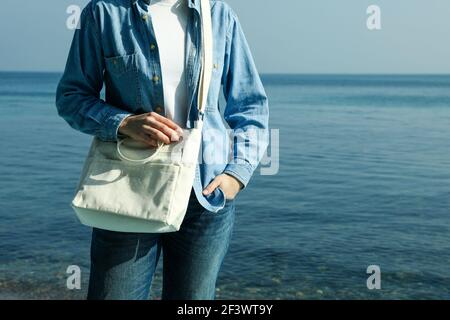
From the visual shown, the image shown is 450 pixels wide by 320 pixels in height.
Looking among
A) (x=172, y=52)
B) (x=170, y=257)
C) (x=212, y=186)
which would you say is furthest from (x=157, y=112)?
(x=170, y=257)

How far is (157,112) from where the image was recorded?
2.07 m

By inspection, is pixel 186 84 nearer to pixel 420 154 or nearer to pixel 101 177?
pixel 101 177

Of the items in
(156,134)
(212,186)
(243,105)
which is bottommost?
(212,186)

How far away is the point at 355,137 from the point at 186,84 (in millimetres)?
16914

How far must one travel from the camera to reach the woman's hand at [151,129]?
1.96m

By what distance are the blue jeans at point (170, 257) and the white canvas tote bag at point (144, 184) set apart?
0.10 meters

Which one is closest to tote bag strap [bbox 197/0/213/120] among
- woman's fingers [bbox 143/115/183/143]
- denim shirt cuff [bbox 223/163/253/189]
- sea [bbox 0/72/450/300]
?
woman's fingers [bbox 143/115/183/143]

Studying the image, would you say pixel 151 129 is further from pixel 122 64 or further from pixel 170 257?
pixel 170 257

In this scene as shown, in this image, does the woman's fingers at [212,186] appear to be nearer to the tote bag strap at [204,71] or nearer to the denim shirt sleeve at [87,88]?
the tote bag strap at [204,71]

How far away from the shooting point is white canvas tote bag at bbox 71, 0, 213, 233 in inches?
77.8

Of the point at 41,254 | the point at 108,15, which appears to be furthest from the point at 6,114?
the point at 108,15

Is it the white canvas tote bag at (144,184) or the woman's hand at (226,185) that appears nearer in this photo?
the white canvas tote bag at (144,184)

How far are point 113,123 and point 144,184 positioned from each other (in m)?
0.22

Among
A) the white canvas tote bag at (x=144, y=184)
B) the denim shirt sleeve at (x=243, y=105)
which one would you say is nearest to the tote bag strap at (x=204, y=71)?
the white canvas tote bag at (x=144, y=184)
